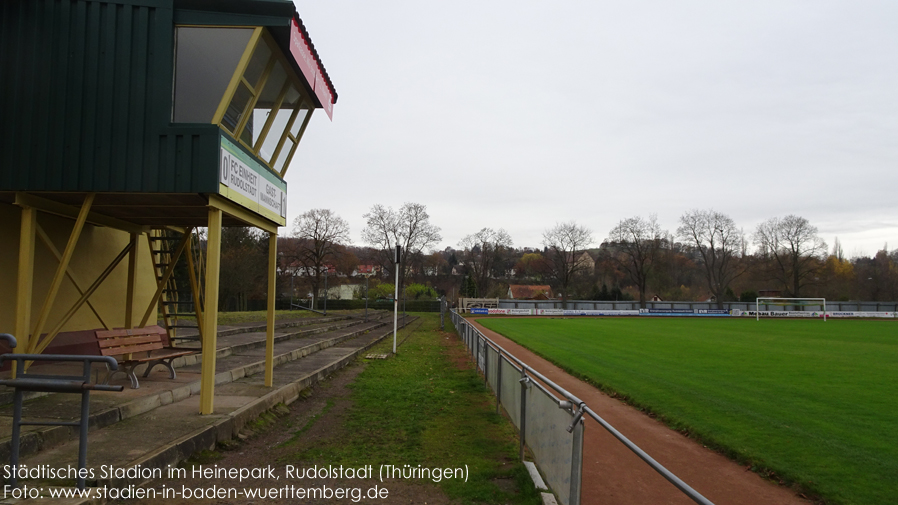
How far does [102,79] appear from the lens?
7.17 meters

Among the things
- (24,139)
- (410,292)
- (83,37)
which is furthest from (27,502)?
(410,292)

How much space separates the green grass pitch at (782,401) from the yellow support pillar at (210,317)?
19.9 ft

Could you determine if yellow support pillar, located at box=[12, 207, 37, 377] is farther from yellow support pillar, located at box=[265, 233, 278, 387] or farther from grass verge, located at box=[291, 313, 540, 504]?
grass verge, located at box=[291, 313, 540, 504]

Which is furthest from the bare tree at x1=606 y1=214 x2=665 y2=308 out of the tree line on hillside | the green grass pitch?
the green grass pitch

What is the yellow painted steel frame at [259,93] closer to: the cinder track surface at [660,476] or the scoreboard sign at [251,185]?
the scoreboard sign at [251,185]

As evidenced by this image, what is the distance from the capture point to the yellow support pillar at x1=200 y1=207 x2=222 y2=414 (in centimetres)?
703

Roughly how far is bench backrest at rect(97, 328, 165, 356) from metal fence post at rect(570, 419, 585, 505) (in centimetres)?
661

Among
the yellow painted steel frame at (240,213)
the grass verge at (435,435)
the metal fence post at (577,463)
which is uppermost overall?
the yellow painted steel frame at (240,213)

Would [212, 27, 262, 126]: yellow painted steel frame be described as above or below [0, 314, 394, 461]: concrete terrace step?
above

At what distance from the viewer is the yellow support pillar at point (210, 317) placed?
703 cm

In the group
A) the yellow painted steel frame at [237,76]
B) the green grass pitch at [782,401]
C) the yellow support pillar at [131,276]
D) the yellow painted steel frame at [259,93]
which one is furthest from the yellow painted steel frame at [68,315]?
the green grass pitch at [782,401]

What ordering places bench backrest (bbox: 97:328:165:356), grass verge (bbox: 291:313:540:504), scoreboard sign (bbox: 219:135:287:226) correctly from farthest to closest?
bench backrest (bbox: 97:328:165:356), scoreboard sign (bbox: 219:135:287:226), grass verge (bbox: 291:313:540:504)

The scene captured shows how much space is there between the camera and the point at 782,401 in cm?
1045

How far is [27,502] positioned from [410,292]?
6469 centimetres
